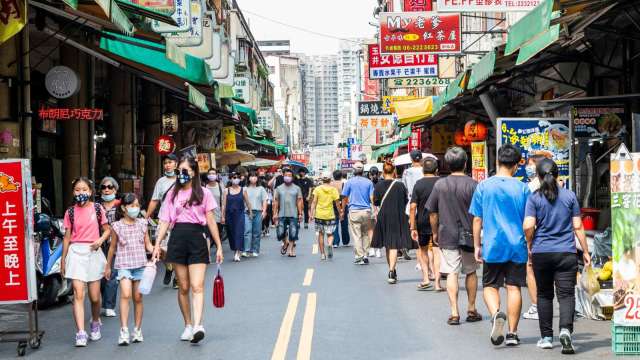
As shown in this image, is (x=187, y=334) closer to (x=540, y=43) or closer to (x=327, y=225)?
(x=540, y=43)

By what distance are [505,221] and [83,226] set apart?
4309mm

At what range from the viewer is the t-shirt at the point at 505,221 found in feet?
27.4

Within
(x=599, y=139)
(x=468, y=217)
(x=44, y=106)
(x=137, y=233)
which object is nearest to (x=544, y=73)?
(x=599, y=139)

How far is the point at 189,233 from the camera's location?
28.4 feet

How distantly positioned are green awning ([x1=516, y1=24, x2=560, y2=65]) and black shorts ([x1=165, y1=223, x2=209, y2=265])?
4989 mm

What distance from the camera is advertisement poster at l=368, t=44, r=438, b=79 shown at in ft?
83.8

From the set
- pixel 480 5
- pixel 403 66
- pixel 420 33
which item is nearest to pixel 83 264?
pixel 480 5

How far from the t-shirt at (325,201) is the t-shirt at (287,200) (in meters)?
1.18

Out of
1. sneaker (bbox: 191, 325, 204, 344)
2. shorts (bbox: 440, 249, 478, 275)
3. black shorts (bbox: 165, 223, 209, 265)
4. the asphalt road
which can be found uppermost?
black shorts (bbox: 165, 223, 209, 265)

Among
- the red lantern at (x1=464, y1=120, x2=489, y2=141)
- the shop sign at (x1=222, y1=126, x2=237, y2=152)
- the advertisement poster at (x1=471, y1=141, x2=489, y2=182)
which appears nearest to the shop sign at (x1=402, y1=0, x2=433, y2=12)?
the shop sign at (x1=222, y1=126, x2=237, y2=152)

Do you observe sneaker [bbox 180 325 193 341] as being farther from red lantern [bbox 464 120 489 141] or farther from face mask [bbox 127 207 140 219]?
red lantern [bbox 464 120 489 141]

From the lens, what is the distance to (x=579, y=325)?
374 inches

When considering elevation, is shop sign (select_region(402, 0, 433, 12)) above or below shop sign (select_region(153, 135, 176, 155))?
above

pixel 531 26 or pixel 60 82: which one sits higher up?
pixel 531 26
